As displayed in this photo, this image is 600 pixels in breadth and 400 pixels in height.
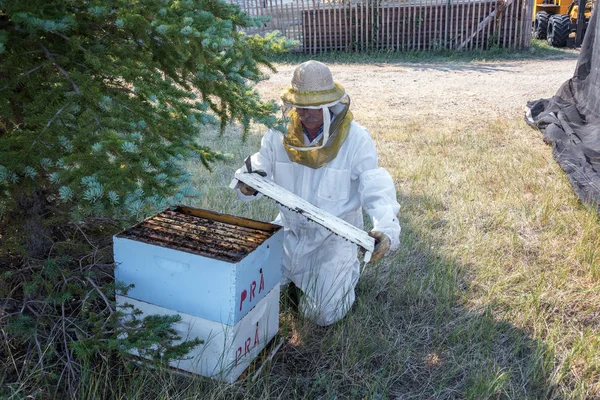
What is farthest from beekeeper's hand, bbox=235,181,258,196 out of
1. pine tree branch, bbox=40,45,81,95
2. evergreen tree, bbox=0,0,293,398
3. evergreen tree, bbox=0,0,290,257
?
pine tree branch, bbox=40,45,81,95

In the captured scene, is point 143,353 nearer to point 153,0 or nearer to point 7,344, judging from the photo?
point 7,344

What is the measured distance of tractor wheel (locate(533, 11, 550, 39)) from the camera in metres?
15.5

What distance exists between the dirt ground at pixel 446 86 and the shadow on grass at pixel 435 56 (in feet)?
1.69

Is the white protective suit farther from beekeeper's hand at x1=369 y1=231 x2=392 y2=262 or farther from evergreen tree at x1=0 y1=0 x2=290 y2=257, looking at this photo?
evergreen tree at x1=0 y1=0 x2=290 y2=257

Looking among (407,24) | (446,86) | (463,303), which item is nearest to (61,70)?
(463,303)

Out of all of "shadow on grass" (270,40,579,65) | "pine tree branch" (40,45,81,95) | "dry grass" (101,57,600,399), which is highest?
"pine tree branch" (40,45,81,95)

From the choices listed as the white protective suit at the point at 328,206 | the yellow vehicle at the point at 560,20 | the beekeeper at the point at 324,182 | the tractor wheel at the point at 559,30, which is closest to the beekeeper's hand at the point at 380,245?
the beekeeper at the point at 324,182

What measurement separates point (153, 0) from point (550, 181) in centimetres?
412

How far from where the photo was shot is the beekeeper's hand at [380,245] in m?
2.49

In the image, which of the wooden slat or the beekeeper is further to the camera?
the beekeeper

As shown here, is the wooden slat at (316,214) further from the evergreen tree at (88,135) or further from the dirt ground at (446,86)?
the dirt ground at (446,86)

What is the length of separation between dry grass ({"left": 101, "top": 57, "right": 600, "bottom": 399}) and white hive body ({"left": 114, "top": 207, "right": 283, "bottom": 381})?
14cm

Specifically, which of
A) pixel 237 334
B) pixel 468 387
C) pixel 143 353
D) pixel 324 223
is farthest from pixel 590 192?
pixel 143 353

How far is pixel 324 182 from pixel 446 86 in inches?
309
